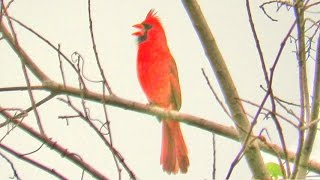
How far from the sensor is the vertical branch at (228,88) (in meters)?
1.27

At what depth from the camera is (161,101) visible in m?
2.77

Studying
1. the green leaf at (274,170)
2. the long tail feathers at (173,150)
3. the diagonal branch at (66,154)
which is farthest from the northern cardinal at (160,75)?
the diagonal branch at (66,154)

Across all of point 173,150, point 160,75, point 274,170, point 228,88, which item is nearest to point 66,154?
point 228,88

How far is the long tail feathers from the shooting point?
8.00 feet

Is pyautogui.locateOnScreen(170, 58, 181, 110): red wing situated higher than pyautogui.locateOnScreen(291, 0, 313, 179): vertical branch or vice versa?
pyautogui.locateOnScreen(170, 58, 181, 110): red wing

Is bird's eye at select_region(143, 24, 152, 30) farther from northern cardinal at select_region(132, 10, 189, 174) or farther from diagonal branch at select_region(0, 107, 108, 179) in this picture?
diagonal branch at select_region(0, 107, 108, 179)

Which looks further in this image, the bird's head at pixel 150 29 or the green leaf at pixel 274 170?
the bird's head at pixel 150 29

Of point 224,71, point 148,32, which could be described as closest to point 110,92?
point 224,71

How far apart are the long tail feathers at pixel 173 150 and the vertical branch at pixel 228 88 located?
1.06 m

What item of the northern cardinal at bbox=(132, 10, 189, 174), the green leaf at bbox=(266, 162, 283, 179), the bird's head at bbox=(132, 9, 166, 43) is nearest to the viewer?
the green leaf at bbox=(266, 162, 283, 179)

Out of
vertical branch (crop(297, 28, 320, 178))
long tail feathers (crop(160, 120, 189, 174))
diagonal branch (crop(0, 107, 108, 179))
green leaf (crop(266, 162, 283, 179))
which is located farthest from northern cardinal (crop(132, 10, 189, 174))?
vertical branch (crop(297, 28, 320, 178))

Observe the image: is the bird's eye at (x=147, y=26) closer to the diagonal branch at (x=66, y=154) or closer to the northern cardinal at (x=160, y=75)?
the northern cardinal at (x=160, y=75)

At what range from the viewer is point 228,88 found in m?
1.39

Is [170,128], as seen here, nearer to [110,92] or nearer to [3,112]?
[110,92]
